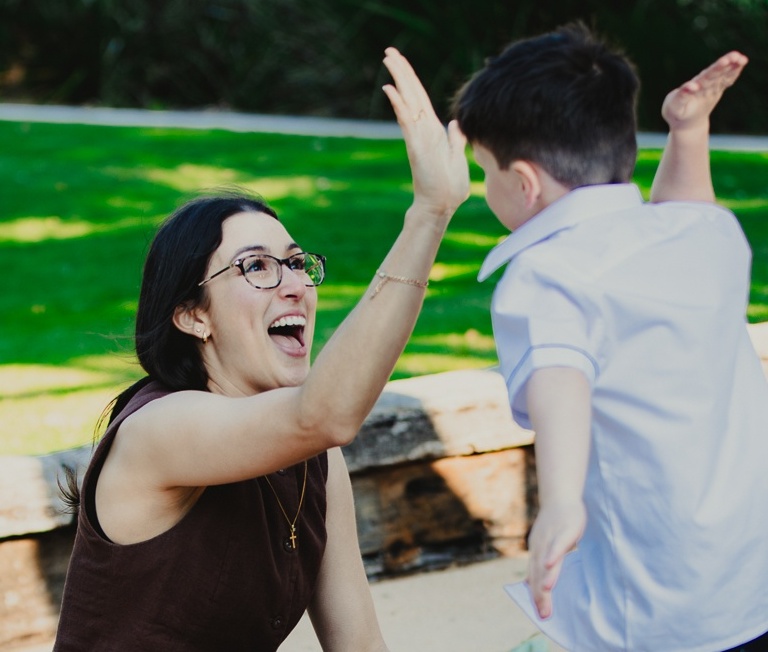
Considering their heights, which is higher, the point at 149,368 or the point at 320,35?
the point at 320,35

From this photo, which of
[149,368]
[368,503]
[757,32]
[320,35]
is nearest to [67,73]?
[320,35]

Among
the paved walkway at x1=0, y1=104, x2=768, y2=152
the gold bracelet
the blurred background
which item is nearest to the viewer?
the gold bracelet

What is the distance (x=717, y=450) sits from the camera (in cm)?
197

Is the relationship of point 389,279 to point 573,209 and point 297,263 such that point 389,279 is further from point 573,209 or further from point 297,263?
point 297,263

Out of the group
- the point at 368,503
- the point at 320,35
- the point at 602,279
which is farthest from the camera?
the point at 320,35

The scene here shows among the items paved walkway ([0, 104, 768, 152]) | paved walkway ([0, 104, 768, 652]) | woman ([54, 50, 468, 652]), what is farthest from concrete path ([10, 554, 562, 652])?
paved walkway ([0, 104, 768, 152])

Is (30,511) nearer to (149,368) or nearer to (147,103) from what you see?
(149,368)

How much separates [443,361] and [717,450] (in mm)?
2966

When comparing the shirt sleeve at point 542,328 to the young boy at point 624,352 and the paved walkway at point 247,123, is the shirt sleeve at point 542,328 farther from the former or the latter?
the paved walkway at point 247,123

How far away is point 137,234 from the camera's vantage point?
718 cm

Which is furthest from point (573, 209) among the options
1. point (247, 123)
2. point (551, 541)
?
point (247, 123)

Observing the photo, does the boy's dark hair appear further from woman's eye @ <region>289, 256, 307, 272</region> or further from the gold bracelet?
woman's eye @ <region>289, 256, 307, 272</region>

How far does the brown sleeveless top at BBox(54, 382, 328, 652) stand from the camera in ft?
7.70

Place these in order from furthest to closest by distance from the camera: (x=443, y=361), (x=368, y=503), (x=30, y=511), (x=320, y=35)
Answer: (x=320, y=35) → (x=443, y=361) → (x=368, y=503) → (x=30, y=511)
